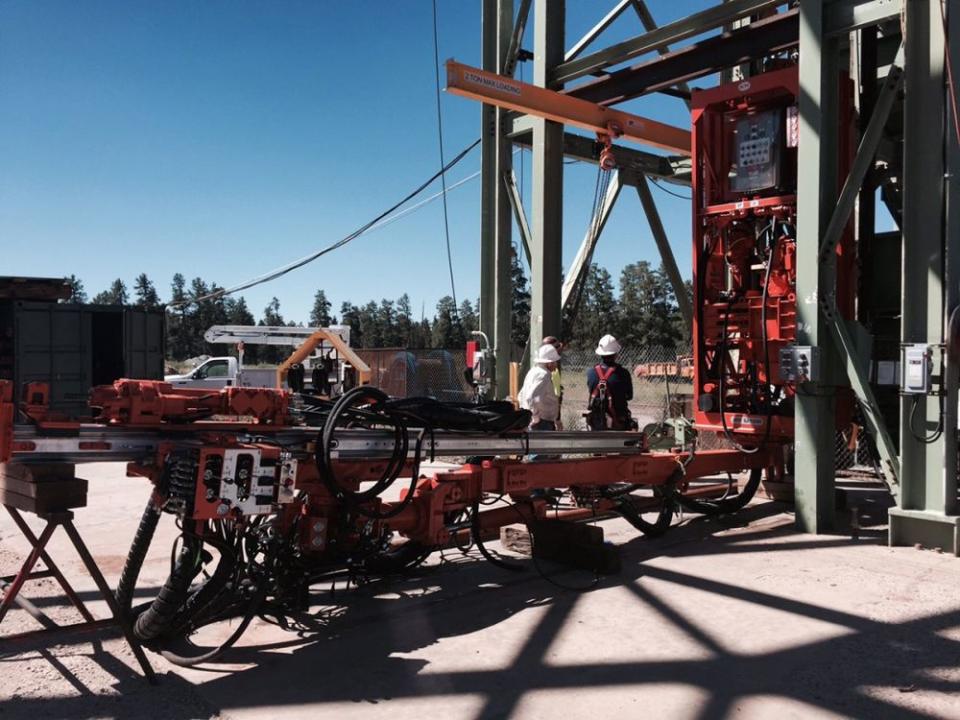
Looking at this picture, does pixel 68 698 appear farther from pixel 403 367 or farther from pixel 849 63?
pixel 403 367

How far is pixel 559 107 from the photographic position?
1038 cm

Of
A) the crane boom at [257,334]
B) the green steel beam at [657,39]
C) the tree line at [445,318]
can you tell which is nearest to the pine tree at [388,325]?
the tree line at [445,318]

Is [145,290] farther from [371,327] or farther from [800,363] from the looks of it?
[800,363]

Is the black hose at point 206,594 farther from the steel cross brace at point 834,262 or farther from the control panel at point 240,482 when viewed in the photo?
the steel cross brace at point 834,262

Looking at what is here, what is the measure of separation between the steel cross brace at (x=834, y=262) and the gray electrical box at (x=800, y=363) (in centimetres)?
27

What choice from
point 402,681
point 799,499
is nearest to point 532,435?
point 402,681

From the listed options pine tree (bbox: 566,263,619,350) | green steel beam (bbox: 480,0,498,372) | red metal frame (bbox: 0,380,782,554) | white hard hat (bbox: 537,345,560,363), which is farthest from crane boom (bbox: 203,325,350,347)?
pine tree (bbox: 566,263,619,350)

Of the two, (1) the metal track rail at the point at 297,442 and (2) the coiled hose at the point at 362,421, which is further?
(2) the coiled hose at the point at 362,421

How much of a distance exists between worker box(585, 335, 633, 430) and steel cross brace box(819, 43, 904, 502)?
2188mm

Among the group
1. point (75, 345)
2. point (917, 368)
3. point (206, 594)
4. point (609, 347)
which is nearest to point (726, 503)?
point (609, 347)

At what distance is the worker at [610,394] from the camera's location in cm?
855

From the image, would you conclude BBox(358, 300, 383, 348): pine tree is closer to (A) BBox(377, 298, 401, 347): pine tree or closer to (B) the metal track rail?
(A) BBox(377, 298, 401, 347): pine tree

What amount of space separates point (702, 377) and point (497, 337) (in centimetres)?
390

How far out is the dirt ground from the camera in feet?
12.6
